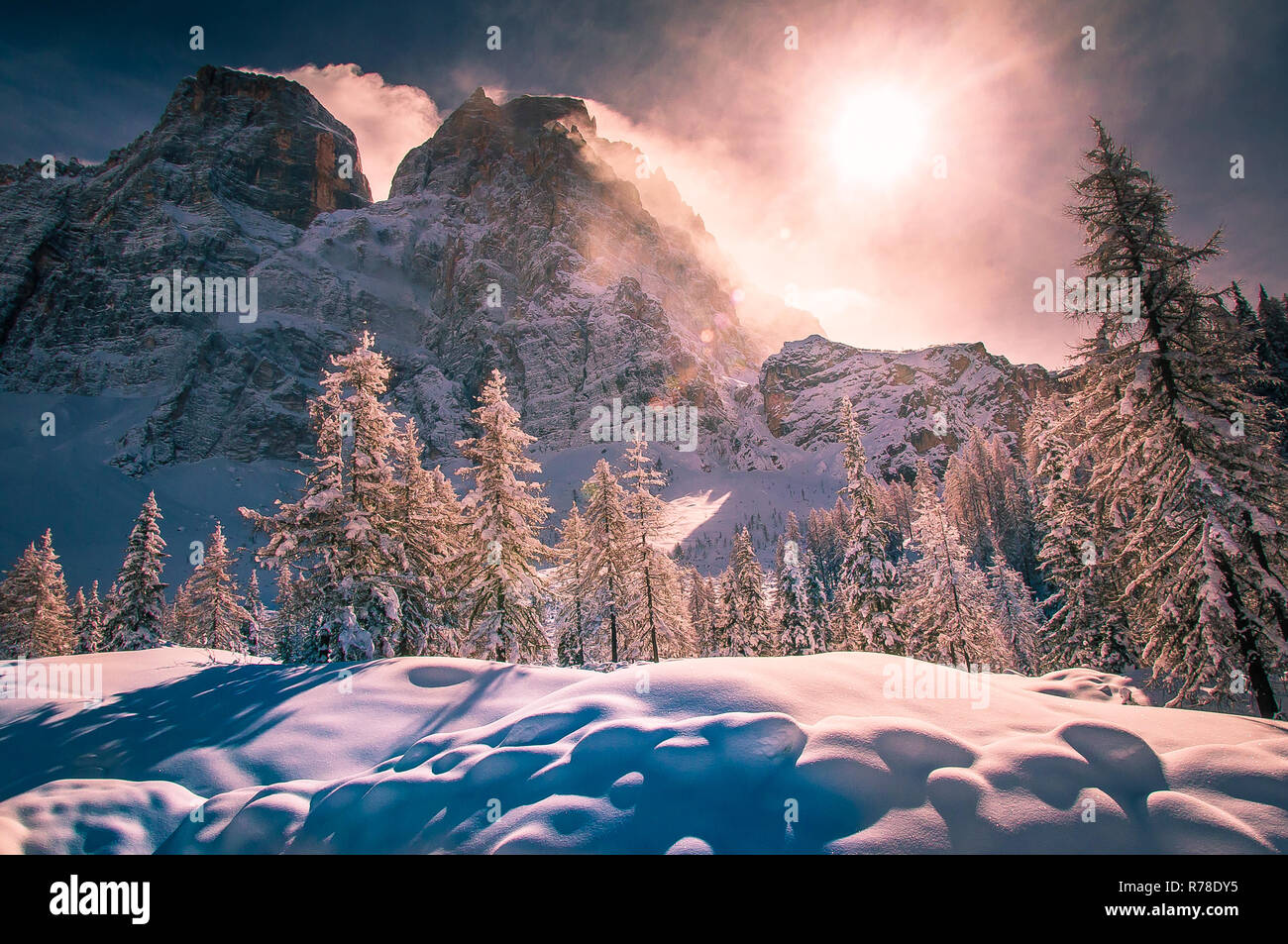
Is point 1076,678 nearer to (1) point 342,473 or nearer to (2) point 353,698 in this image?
(2) point 353,698

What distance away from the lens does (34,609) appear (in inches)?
1362

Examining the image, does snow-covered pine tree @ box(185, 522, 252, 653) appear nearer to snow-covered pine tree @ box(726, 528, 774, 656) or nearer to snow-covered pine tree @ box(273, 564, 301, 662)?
snow-covered pine tree @ box(273, 564, 301, 662)

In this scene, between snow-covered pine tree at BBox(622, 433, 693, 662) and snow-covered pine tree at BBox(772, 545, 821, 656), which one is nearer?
snow-covered pine tree at BBox(622, 433, 693, 662)

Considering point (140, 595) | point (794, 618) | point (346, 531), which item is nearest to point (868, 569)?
point (794, 618)

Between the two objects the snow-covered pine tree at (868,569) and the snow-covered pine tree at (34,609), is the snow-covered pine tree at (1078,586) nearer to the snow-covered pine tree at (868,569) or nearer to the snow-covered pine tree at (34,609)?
the snow-covered pine tree at (868,569)

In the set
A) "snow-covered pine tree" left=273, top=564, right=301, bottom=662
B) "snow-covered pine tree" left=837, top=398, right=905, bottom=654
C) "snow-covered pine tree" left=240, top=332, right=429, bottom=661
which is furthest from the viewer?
"snow-covered pine tree" left=837, top=398, right=905, bottom=654

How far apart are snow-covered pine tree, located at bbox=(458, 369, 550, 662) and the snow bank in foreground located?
11.8m

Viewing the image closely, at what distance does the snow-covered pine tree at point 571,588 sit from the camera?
26970 mm

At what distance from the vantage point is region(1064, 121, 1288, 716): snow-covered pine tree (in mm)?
11234

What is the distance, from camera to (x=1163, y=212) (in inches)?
478

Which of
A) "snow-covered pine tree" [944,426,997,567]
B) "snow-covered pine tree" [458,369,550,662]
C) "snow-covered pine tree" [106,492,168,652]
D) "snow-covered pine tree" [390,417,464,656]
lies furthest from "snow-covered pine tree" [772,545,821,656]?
"snow-covered pine tree" [944,426,997,567]

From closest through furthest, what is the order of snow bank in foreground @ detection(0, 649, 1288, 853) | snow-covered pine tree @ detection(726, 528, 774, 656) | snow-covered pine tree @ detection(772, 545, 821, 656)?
1. snow bank in foreground @ detection(0, 649, 1288, 853)
2. snow-covered pine tree @ detection(772, 545, 821, 656)
3. snow-covered pine tree @ detection(726, 528, 774, 656)

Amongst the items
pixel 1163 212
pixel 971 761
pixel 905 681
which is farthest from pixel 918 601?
pixel 971 761

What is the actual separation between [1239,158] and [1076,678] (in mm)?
14273
